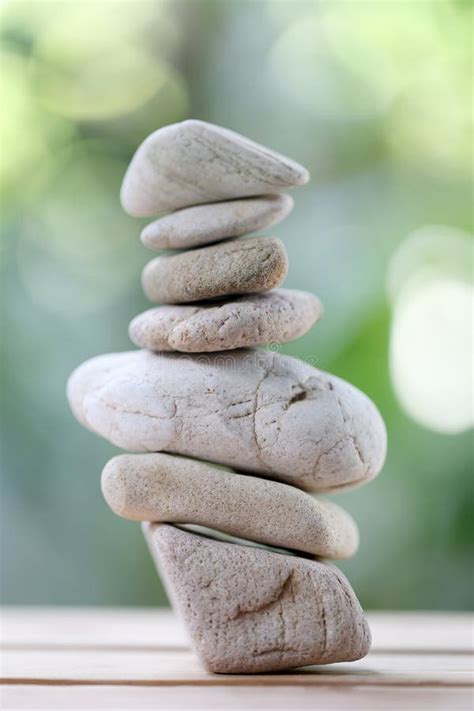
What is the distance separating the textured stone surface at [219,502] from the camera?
1.51m

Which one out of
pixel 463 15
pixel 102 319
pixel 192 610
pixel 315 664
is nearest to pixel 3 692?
pixel 192 610

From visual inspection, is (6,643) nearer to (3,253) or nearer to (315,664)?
(315,664)

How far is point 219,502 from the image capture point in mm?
1506

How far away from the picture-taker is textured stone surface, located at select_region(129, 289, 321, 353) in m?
1.51

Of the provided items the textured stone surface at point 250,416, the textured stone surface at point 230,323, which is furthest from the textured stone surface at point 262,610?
the textured stone surface at point 230,323

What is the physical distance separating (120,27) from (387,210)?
3.90 feet

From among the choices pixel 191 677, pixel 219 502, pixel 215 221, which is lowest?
pixel 191 677

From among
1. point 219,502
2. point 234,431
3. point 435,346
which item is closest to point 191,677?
point 219,502

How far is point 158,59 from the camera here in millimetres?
3346

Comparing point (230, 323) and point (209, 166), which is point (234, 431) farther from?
point (209, 166)

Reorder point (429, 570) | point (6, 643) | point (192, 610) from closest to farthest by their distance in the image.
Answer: point (192, 610), point (6, 643), point (429, 570)

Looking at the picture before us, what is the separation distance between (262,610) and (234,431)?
29 centimetres

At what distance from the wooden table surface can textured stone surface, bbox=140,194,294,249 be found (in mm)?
740

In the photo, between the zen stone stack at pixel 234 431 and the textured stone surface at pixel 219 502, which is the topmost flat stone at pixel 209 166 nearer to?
the zen stone stack at pixel 234 431
